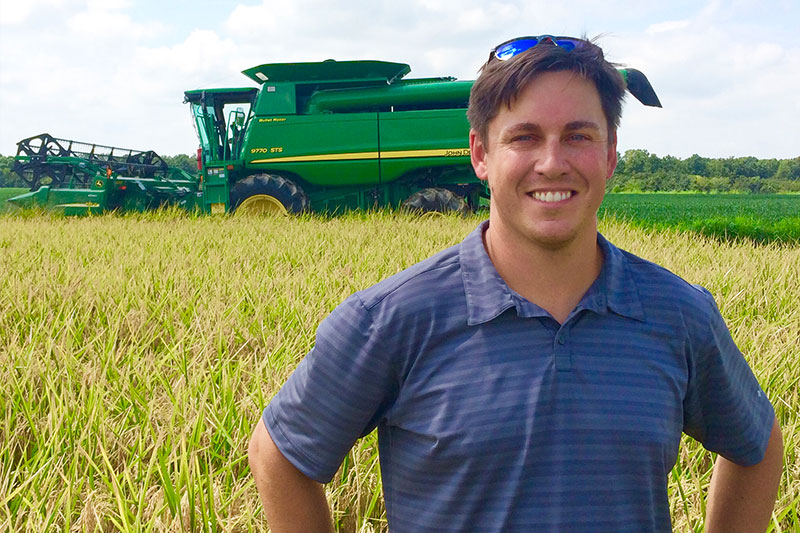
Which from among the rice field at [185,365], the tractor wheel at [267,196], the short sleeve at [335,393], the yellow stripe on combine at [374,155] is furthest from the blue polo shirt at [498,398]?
the tractor wheel at [267,196]

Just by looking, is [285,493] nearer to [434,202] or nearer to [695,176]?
[434,202]

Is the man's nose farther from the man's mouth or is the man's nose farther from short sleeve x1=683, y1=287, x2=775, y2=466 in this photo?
short sleeve x1=683, y1=287, x2=775, y2=466

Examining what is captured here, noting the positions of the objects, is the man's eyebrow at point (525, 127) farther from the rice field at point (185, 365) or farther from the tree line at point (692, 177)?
the tree line at point (692, 177)

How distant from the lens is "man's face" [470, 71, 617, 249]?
4.48ft

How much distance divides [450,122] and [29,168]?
885cm

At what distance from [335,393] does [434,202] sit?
35.9 feet

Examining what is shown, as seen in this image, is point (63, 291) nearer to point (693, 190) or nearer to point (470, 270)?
point (470, 270)

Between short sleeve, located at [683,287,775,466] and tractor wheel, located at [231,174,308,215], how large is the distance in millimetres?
10974

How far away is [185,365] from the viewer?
2936 mm

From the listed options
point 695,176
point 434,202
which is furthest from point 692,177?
point 434,202

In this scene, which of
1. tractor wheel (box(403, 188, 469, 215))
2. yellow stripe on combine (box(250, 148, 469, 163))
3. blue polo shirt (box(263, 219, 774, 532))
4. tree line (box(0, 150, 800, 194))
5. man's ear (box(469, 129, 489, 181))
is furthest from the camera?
tree line (box(0, 150, 800, 194))

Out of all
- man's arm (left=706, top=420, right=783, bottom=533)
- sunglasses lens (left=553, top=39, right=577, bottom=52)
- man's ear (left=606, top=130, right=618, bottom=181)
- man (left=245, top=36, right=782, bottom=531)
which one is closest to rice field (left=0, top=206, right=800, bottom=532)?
man's arm (left=706, top=420, right=783, bottom=533)

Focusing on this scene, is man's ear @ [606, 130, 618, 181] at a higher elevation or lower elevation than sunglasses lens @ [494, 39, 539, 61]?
lower

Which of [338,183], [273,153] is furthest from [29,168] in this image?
A: [338,183]
